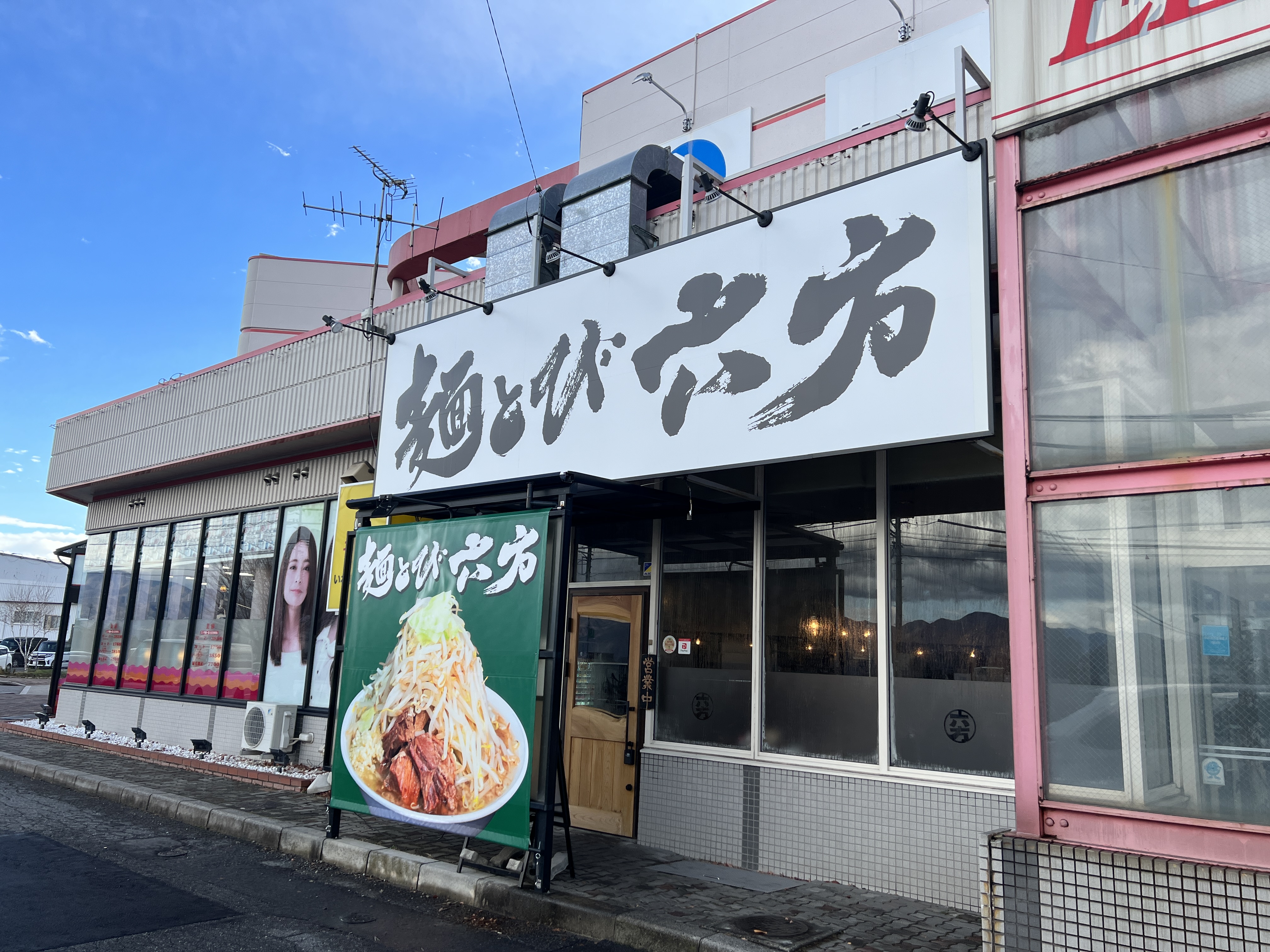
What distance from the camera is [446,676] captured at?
7.31 metres

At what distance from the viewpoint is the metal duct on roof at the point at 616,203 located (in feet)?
28.9

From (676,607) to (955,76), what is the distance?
4958mm

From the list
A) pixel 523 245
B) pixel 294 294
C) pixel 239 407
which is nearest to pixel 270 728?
pixel 239 407

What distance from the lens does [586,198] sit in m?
9.30

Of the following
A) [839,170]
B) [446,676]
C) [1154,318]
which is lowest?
[446,676]

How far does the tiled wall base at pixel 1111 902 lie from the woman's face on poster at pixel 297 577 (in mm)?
10423

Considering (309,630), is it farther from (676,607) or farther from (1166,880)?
(1166,880)

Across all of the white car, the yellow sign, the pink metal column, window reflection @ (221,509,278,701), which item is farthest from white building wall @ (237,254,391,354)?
the white car

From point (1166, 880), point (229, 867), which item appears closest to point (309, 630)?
point (229, 867)

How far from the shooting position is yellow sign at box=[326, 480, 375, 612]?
11578 mm

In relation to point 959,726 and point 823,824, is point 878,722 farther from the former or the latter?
point 823,824

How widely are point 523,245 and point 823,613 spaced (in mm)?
5289

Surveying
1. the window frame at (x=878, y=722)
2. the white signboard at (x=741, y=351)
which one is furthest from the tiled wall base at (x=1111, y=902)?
the white signboard at (x=741, y=351)

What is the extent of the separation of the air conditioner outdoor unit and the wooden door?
4.80 m
